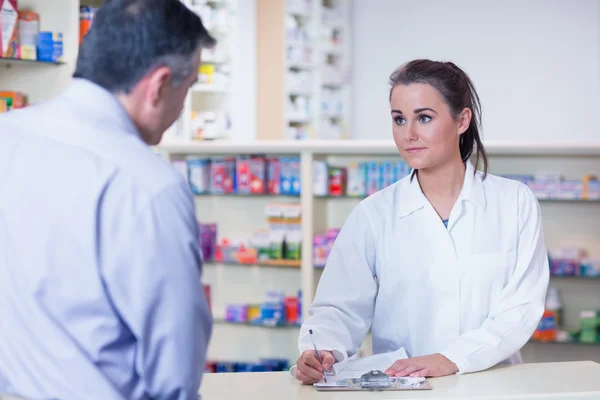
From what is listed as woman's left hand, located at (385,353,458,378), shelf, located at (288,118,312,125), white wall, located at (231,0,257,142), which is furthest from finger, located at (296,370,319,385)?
shelf, located at (288,118,312,125)

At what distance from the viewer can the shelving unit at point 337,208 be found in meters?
5.14

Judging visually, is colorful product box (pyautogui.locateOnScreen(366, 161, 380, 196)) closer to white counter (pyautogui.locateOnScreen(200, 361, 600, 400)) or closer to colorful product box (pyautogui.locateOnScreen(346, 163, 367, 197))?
colorful product box (pyautogui.locateOnScreen(346, 163, 367, 197))

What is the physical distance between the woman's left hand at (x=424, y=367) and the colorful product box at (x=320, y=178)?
308 cm

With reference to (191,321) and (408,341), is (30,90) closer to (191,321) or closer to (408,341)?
(408,341)

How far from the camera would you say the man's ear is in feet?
4.45

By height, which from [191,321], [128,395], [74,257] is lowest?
[128,395]

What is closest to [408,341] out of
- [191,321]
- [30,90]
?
[191,321]

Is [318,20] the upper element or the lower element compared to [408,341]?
upper

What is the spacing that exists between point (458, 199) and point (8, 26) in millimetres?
2856

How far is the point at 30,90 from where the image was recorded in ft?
15.5

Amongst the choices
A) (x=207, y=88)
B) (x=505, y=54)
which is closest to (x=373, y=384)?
(x=207, y=88)

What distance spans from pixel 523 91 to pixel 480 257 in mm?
6726

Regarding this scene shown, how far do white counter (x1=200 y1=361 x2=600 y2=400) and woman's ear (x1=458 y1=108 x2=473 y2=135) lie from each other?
2.48ft

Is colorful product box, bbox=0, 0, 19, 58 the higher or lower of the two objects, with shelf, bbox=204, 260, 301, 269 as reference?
higher
